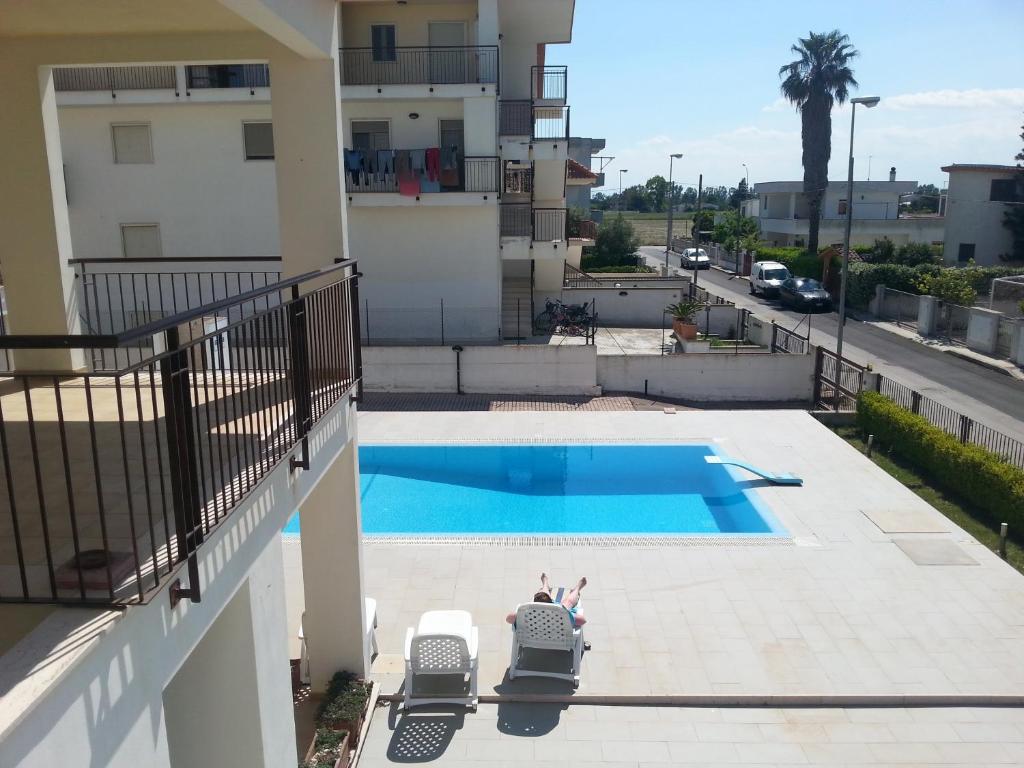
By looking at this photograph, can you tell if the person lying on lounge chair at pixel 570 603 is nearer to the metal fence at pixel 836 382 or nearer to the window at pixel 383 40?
the metal fence at pixel 836 382

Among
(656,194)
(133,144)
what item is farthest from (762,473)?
(656,194)

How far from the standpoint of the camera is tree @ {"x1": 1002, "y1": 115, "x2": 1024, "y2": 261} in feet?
125

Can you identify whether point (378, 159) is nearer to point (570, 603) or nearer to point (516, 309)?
point (516, 309)

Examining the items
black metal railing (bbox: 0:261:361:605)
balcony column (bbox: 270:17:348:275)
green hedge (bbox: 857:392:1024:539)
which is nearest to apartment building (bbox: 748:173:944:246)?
green hedge (bbox: 857:392:1024:539)

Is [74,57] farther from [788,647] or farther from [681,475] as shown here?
[681,475]

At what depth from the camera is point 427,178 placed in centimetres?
2153

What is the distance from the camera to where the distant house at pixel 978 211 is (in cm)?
3825

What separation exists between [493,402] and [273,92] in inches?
531

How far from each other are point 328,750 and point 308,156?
5.23 metres

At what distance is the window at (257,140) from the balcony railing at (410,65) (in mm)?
2592

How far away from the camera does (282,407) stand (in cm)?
583

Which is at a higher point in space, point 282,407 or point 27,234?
point 27,234

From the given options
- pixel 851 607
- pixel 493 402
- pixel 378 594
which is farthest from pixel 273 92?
pixel 493 402

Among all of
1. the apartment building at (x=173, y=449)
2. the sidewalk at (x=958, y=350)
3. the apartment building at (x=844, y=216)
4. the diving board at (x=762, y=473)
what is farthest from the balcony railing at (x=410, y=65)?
the apartment building at (x=844, y=216)
